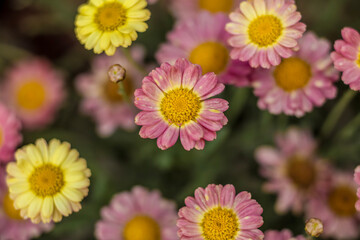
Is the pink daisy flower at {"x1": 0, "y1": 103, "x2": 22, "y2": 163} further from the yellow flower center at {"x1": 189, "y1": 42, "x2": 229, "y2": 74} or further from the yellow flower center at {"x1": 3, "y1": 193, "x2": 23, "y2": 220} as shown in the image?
the yellow flower center at {"x1": 189, "y1": 42, "x2": 229, "y2": 74}

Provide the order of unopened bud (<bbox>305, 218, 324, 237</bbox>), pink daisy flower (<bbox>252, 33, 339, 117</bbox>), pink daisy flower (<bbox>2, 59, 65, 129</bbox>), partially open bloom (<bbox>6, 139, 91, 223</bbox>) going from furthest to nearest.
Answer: pink daisy flower (<bbox>2, 59, 65, 129</bbox>) → pink daisy flower (<bbox>252, 33, 339, 117</bbox>) → partially open bloom (<bbox>6, 139, 91, 223</bbox>) → unopened bud (<bbox>305, 218, 324, 237</bbox>)

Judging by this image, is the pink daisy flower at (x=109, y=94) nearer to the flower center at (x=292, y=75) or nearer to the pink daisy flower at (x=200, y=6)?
the pink daisy flower at (x=200, y=6)

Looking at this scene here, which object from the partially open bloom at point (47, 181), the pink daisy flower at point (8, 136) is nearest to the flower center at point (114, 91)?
the pink daisy flower at point (8, 136)

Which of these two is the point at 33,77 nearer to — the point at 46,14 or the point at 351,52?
the point at 46,14

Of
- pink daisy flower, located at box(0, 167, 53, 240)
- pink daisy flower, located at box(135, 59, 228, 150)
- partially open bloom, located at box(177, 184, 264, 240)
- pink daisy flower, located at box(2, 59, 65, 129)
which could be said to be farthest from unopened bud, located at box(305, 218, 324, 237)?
pink daisy flower, located at box(2, 59, 65, 129)

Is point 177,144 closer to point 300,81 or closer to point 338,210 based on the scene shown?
point 300,81
